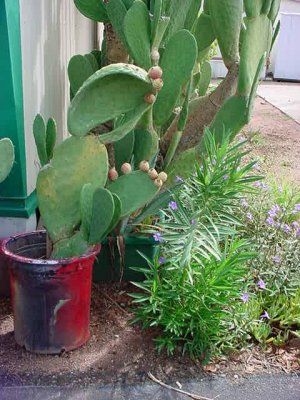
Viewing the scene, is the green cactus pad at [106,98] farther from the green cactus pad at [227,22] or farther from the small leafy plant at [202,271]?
the green cactus pad at [227,22]

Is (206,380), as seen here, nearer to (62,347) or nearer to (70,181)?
(62,347)

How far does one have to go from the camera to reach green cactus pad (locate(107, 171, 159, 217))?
305cm

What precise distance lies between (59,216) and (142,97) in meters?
0.68

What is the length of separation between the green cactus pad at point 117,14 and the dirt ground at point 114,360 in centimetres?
144

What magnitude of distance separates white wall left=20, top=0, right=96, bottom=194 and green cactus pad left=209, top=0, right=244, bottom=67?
1007 mm

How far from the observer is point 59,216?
296cm

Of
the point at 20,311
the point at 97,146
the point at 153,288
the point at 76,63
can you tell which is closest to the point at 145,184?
the point at 97,146

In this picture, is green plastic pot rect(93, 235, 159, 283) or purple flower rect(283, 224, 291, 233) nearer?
green plastic pot rect(93, 235, 159, 283)

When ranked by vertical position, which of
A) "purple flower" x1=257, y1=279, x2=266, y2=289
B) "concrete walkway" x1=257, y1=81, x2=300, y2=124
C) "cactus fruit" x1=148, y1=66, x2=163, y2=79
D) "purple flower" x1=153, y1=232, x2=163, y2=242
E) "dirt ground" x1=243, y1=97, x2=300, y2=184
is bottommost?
"concrete walkway" x1=257, y1=81, x2=300, y2=124

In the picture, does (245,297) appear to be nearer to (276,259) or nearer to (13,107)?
(276,259)

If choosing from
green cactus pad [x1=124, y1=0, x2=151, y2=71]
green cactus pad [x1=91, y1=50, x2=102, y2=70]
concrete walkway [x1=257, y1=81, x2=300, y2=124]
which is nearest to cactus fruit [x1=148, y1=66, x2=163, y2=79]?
green cactus pad [x1=124, y1=0, x2=151, y2=71]

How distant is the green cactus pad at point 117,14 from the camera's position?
329 cm

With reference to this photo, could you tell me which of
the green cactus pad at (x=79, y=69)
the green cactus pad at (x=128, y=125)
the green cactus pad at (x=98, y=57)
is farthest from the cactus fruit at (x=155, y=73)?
the green cactus pad at (x=98, y=57)

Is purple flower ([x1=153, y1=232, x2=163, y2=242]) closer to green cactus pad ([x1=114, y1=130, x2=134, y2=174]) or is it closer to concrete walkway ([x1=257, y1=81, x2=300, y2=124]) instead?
green cactus pad ([x1=114, y1=130, x2=134, y2=174])
